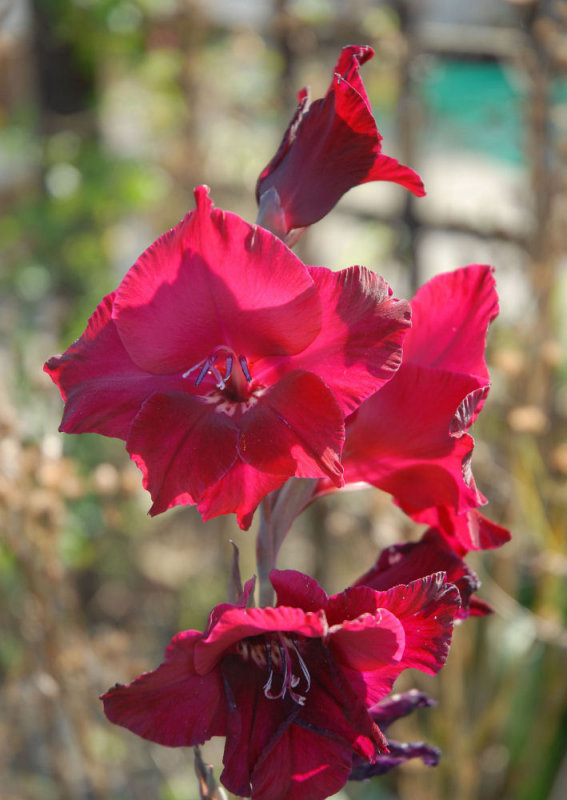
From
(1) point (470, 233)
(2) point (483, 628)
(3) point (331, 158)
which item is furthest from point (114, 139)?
(3) point (331, 158)

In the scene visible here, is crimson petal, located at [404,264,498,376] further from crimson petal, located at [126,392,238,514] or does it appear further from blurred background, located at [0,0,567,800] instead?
blurred background, located at [0,0,567,800]

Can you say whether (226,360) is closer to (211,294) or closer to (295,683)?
(211,294)

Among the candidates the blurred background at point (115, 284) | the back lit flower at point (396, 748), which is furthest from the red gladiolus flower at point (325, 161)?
the blurred background at point (115, 284)

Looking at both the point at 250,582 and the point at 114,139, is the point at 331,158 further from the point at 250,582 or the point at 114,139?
the point at 114,139

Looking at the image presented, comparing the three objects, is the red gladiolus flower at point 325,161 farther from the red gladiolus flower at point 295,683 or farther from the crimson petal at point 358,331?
the red gladiolus flower at point 295,683

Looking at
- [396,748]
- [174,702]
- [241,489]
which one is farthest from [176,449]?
[396,748]

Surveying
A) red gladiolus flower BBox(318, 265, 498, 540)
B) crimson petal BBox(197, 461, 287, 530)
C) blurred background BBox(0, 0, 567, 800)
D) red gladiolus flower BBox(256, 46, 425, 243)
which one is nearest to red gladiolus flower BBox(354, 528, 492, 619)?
red gladiolus flower BBox(318, 265, 498, 540)
